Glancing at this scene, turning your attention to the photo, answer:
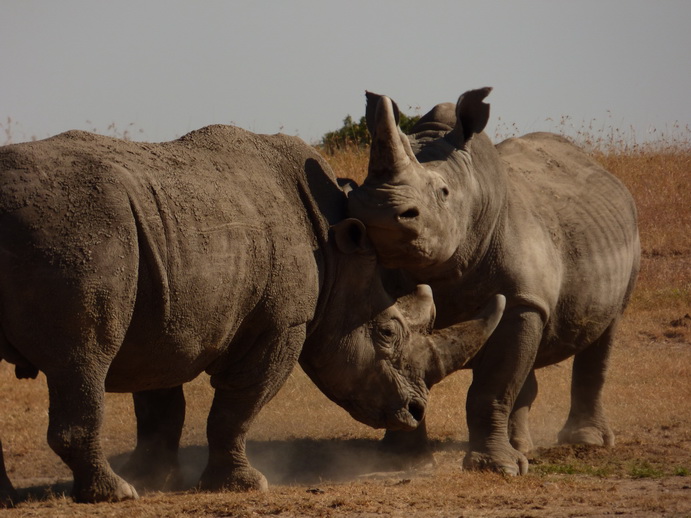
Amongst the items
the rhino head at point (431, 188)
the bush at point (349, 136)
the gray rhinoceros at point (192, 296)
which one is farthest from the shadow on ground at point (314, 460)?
the bush at point (349, 136)

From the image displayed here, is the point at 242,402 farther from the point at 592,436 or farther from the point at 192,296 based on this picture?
the point at 592,436

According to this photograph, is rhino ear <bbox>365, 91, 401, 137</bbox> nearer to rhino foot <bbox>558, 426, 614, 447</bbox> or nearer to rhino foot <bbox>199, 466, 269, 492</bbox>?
rhino foot <bbox>199, 466, 269, 492</bbox>

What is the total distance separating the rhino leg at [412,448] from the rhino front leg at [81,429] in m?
2.94

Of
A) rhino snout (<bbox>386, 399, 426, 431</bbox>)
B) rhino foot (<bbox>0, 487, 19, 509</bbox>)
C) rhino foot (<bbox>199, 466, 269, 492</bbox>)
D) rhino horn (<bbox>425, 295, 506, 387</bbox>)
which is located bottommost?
rhino foot (<bbox>199, 466, 269, 492</bbox>)

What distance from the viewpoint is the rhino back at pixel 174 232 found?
589 cm

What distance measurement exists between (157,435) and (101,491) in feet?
5.45

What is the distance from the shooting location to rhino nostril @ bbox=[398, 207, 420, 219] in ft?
23.6

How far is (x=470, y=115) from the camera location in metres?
8.15

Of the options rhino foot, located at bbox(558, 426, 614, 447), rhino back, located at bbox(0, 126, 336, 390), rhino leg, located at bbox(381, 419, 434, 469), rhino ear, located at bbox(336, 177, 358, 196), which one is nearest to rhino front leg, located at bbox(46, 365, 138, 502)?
rhino back, located at bbox(0, 126, 336, 390)

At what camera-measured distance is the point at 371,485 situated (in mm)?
7379

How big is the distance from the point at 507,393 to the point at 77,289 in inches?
135

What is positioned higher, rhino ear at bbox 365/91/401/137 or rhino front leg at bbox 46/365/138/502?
rhino ear at bbox 365/91/401/137

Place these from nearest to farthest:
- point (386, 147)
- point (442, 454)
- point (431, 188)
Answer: point (386, 147) < point (431, 188) < point (442, 454)

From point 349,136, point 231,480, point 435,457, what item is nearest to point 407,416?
point 231,480
